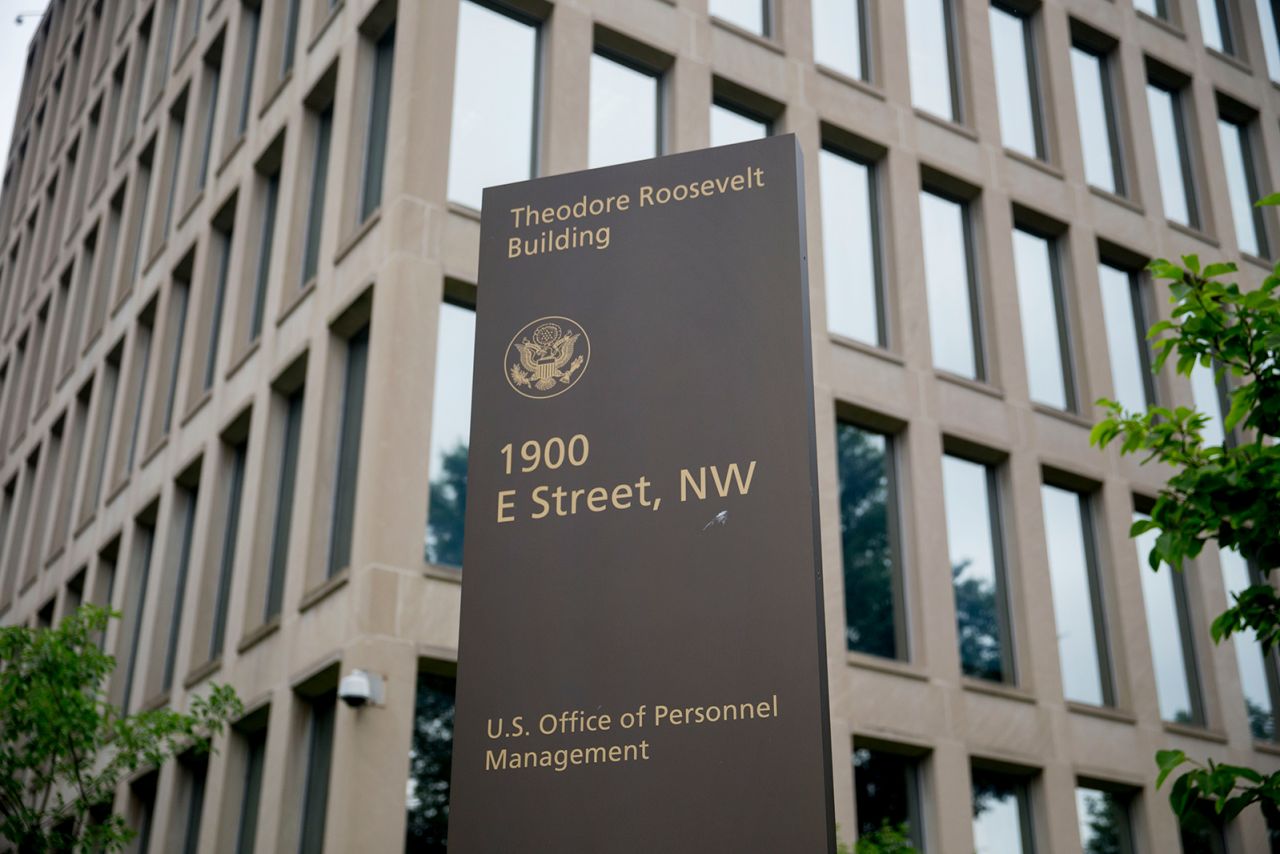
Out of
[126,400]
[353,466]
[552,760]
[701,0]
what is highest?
[701,0]

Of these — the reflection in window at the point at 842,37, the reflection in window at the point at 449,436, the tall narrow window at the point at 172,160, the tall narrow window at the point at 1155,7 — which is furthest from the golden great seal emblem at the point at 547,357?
the tall narrow window at the point at 1155,7

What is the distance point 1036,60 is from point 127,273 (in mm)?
17414

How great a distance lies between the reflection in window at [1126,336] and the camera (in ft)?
87.1

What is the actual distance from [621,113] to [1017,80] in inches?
351

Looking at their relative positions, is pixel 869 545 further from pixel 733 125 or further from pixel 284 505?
pixel 284 505

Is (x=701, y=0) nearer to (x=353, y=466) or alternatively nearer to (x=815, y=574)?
(x=353, y=466)

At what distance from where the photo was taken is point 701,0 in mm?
23484

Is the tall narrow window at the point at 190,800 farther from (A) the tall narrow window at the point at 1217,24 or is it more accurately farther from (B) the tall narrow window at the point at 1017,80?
(A) the tall narrow window at the point at 1217,24

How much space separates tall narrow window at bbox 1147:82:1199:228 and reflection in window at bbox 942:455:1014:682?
8211 millimetres

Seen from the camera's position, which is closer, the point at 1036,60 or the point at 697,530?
the point at 697,530

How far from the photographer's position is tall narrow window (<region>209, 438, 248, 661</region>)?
22.4 metres

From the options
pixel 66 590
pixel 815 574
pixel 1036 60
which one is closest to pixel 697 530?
pixel 815 574

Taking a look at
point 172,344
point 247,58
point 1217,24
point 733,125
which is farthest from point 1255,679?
Result: point 247,58

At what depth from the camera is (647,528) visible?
5.86 meters
